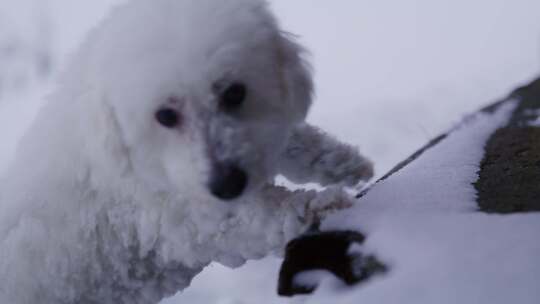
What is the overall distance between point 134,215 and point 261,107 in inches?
23.7

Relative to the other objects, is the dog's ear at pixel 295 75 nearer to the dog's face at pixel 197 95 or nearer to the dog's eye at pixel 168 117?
the dog's face at pixel 197 95

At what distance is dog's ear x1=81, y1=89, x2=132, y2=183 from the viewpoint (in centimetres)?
179

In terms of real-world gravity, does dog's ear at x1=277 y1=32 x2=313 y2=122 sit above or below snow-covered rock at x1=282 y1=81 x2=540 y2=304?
above

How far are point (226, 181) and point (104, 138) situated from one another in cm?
45

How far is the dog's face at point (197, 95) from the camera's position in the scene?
1679mm

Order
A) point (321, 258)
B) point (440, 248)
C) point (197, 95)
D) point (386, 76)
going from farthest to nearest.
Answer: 1. point (386, 76)
2. point (197, 95)
3. point (321, 258)
4. point (440, 248)

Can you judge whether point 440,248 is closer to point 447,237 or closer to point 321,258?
point 447,237

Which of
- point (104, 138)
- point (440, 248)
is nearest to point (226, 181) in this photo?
point (104, 138)

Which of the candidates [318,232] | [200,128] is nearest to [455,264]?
[318,232]

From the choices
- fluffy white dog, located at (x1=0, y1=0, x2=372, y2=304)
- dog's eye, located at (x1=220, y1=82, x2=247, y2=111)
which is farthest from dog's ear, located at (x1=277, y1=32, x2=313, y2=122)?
dog's eye, located at (x1=220, y1=82, x2=247, y2=111)

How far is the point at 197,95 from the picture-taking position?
1.71 m

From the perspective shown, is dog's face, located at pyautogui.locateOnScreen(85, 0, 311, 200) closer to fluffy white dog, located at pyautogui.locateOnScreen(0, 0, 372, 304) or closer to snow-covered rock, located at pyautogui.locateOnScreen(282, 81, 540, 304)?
fluffy white dog, located at pyautogui.locateOnScreen(0, 0, 372, 304)

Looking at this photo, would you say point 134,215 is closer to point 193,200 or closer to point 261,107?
point 193,200

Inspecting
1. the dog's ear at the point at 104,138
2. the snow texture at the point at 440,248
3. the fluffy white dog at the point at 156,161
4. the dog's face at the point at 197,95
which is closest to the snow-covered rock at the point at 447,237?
the snow texture at the point at 440,248
